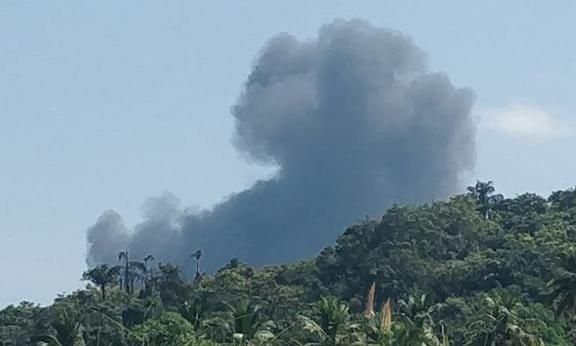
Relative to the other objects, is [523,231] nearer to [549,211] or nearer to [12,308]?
[549,211]

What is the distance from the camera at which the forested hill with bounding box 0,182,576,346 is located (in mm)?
97250

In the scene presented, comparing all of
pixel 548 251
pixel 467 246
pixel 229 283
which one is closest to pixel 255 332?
pixel 548 251

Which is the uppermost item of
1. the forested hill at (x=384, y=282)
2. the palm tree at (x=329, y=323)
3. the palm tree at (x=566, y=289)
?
the forested hill at (x=384, y=282)

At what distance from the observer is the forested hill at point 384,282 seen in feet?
319

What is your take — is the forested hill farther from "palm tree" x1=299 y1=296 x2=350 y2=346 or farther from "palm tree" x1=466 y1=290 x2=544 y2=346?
"palm tree" x1=299 y1=296 x2=350 y2=346

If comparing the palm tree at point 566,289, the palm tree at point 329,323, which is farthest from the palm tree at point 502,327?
the palm tree at point 329,323

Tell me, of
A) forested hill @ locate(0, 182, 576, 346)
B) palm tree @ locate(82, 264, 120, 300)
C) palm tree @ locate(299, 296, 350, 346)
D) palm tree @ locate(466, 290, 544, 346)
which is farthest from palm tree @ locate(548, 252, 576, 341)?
palm tree @ locate(82, 264, 120, 300)

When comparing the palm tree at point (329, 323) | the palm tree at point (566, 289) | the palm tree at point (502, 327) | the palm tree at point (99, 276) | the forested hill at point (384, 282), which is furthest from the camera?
the palm tree at point (99, 276)

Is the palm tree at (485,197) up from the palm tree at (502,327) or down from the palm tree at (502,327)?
up

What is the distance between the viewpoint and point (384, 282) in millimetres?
137125

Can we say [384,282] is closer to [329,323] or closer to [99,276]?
[99,276]

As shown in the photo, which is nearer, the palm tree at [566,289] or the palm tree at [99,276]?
the palm tree at [566,289]

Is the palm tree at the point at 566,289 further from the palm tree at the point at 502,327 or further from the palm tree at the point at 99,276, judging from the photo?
the palm tree at the point at 99,276

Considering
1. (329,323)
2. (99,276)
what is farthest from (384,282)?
(329,323)
